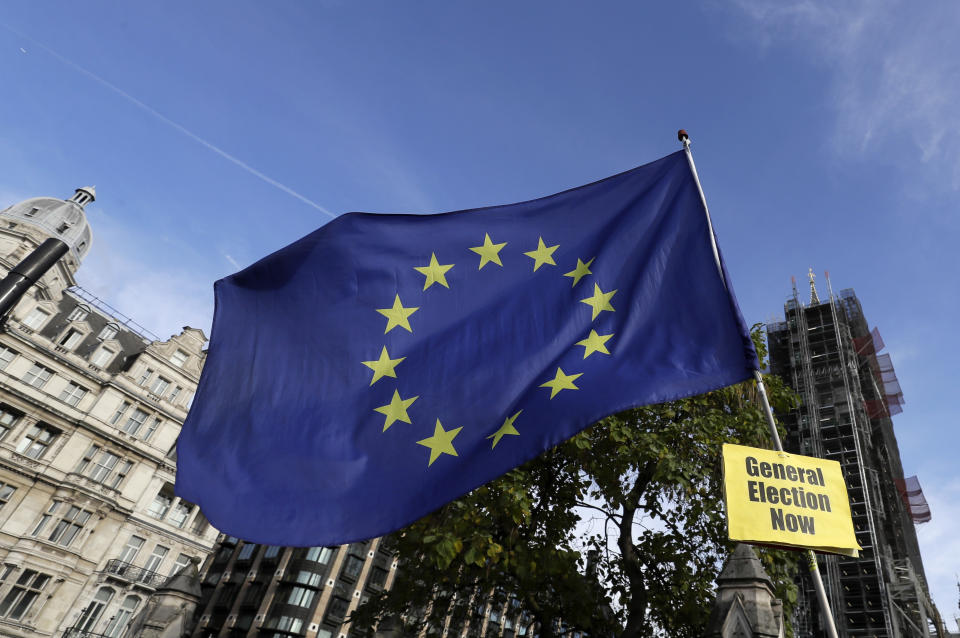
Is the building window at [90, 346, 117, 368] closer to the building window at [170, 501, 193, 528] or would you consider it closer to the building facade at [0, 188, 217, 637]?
the building facade at [0, 188, 217, 637]

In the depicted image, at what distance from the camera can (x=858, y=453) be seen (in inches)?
2073

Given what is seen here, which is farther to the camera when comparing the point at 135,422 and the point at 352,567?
the point at 352,567

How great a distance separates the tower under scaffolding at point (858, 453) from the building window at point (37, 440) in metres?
53.6

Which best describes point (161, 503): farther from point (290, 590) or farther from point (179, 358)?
point (290, 590)

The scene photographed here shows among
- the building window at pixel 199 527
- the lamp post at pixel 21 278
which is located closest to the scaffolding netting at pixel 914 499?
the building window at pixel 199 527

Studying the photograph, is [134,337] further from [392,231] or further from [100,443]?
[392,231]

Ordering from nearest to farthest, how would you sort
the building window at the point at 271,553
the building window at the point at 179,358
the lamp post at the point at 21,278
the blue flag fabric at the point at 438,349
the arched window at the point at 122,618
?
the blue flag fabric at the point at 438,349
the lamp post at the point at 21,278
the arched window at the point at 122,618
the building window at the point at 179,358
the building window at the point at 271,553

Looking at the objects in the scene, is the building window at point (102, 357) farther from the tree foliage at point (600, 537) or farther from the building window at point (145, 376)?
the tree foliage at point (600, 537)

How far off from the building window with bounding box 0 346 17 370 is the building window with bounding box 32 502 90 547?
9658 millimetres

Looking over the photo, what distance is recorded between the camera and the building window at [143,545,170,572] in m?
44.2

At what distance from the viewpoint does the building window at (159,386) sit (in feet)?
153

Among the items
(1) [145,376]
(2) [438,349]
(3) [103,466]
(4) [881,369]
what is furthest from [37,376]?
(4) [881,369]

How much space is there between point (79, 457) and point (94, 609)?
10.3 meters

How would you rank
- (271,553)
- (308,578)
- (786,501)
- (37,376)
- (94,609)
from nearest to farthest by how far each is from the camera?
(786,501)
(94,609)
(37,376)
(308,578)
(271,553)
